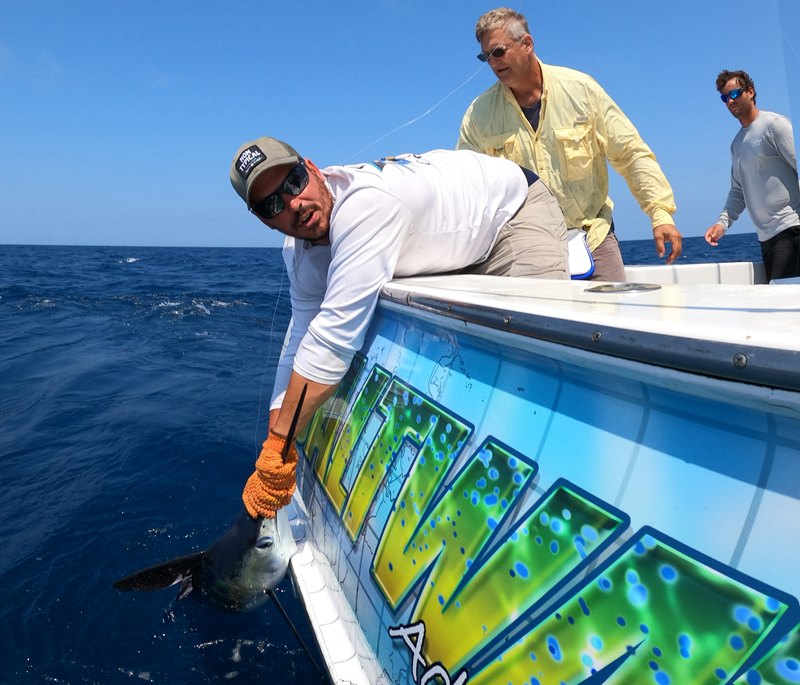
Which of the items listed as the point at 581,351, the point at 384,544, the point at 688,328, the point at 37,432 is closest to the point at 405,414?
the point at 384,544

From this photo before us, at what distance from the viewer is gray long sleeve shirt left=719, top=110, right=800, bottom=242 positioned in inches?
142

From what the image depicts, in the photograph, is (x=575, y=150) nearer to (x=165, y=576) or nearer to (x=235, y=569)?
(x=235, y=569)

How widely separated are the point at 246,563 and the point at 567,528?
185 centimetres

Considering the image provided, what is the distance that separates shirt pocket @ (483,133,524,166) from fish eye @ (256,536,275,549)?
2.67 metres

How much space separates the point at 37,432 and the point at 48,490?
1.15 metres

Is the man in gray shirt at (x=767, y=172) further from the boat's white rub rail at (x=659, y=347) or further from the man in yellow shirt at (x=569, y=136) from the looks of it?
the boat's white rub rail at (x=659, y=347)

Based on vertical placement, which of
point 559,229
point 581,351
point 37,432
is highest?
point 559,229

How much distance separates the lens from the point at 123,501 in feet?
11.6

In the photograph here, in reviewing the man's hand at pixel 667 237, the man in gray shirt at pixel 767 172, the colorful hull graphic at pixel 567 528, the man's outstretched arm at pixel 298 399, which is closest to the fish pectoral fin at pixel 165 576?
the man's outstretched arm at pixel 298 399

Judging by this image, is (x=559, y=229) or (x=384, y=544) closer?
(x=384, y=544)

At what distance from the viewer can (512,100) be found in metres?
3.32

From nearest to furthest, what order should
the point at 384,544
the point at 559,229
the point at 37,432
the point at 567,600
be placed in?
1. the point at 567,600
2. the point at 384,544
3. the point at 559,229
4. the point at 37,432

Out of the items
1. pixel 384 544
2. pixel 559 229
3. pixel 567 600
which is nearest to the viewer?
pixel 567 600

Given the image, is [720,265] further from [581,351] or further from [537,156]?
[581,351]
